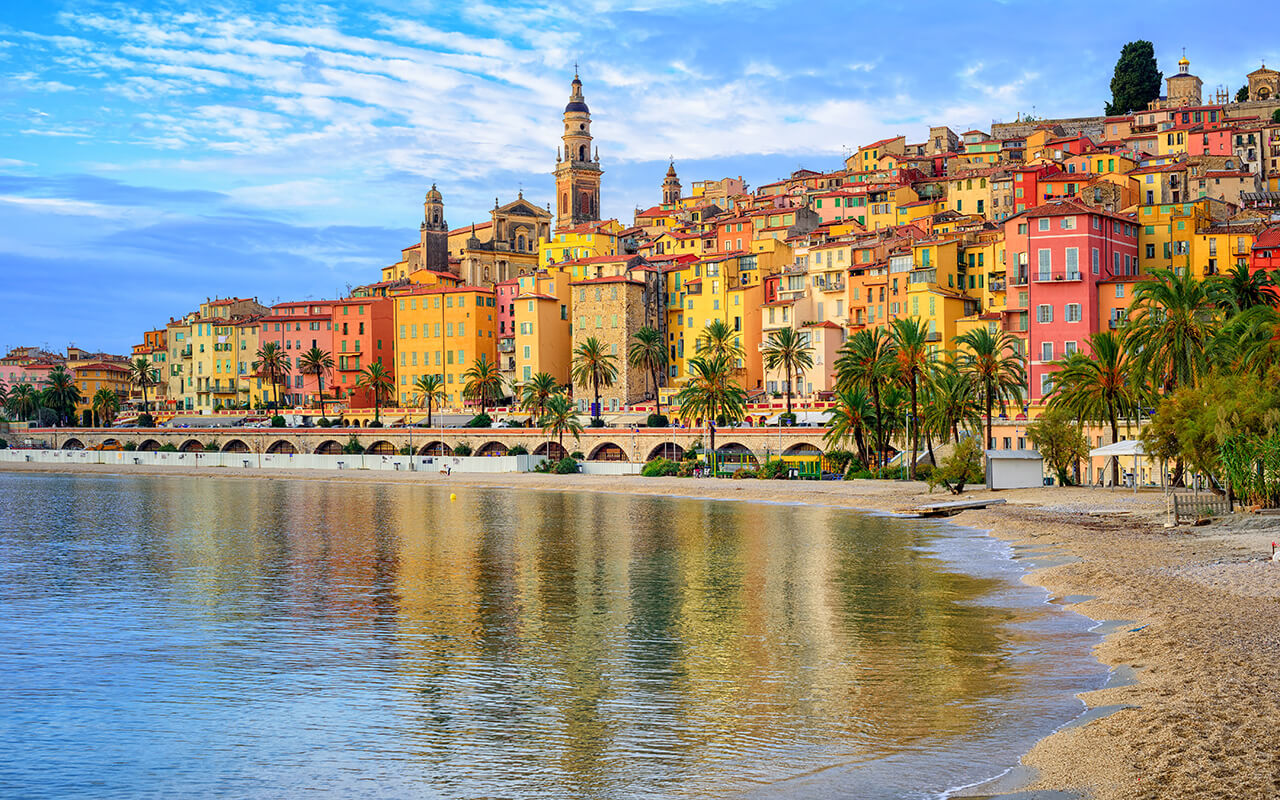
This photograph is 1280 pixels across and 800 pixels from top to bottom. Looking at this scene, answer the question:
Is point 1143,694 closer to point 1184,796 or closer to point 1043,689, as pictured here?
point 1043,689

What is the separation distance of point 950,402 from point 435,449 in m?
56.0

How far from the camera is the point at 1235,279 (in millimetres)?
54188

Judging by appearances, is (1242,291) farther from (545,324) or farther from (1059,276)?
(545,324)

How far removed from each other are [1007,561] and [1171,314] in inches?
926

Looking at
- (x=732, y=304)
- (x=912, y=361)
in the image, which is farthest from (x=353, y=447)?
(x=912, y=361)

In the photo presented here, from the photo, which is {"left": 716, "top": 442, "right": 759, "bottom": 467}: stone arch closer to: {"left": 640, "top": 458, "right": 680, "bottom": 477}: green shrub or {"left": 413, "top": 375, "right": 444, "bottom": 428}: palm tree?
{"left": 640, "top": 458, "right": 680, "bottom": 477}: green shrub

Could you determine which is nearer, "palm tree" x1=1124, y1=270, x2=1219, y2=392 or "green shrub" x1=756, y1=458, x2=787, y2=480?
"palm tree" x1=1124, y1=270, x2=1219, y2=392

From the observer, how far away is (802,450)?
84.9 meters

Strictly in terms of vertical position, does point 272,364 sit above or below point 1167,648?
above

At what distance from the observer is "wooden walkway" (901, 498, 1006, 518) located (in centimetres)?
5531

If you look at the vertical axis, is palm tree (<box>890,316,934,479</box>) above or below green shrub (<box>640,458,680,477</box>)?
above

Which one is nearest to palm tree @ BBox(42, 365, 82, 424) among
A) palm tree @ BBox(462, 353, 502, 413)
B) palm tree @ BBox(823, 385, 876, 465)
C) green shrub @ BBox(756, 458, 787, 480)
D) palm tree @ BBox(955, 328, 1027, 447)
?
palm tree @ BBox(462, 353, 502, 413)

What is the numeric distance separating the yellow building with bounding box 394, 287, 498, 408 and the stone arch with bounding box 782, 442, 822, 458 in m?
56.3

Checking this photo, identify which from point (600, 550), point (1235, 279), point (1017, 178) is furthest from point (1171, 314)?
point (1017, 178)
